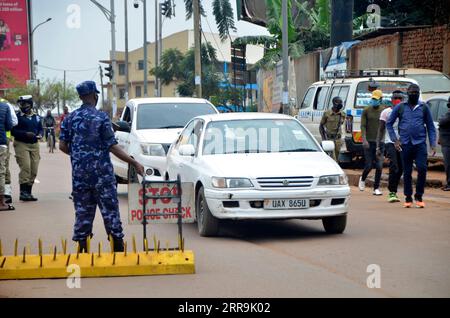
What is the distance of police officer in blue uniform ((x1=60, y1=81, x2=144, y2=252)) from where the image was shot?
8.97 m

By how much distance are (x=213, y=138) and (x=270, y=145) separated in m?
0.76

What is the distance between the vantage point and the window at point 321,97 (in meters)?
22.8

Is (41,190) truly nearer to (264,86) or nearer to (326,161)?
(326,161)

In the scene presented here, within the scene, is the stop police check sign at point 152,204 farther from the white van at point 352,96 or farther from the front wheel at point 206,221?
the white van at point 352,96

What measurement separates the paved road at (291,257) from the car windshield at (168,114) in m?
2.61

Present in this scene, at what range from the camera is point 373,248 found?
10195 millimetres

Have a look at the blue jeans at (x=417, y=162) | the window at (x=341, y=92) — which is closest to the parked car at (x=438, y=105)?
the window at (x=341, y=92)

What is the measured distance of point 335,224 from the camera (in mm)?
11383

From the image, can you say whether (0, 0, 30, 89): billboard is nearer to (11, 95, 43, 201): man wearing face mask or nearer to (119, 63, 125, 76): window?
(119, 63, 125, 76): window

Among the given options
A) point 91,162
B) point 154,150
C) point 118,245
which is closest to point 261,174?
point 118,245

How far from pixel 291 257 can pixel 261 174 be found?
4.97ft

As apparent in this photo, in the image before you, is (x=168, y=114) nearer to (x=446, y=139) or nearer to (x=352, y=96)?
(x=446, y=139)
